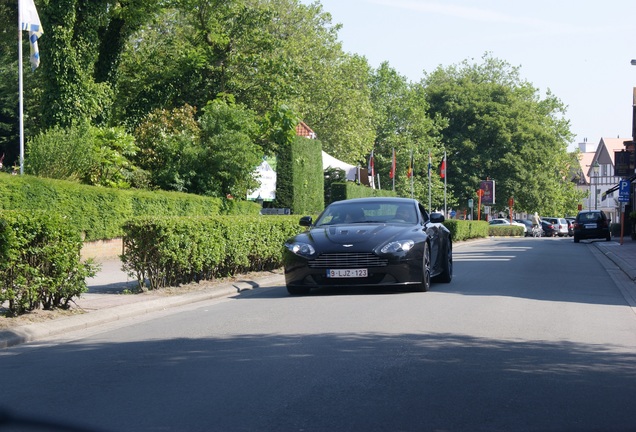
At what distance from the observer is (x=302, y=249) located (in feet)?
47.1

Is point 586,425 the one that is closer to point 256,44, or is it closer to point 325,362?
point 325,362

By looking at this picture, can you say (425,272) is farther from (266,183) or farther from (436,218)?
(266,183)

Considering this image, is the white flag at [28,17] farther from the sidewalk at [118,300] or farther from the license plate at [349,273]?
the license plate at [349,273]

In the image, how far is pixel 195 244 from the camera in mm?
15000

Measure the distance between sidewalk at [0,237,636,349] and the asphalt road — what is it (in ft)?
0.91

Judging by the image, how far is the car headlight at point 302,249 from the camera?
46.8ft

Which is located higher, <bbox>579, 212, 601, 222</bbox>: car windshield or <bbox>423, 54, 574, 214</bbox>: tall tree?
<bbox>423, 54, 574, 214</bbox>: tall tree

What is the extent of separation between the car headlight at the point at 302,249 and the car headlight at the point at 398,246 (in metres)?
1.07

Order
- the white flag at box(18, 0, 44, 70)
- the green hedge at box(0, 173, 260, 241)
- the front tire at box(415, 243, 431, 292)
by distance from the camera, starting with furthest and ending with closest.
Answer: the white flag at box(18, 0, 44, 70)
the green hedge at box(0, 173, 260, 241)
the front tire at box(415, 243, 431, 292)

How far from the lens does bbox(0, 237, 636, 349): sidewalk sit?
32.1 feet

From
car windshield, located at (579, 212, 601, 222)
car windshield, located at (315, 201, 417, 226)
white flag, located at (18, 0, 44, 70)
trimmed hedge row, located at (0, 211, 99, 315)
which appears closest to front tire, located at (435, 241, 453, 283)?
car windshield, located at (315, 201, 417, 226)

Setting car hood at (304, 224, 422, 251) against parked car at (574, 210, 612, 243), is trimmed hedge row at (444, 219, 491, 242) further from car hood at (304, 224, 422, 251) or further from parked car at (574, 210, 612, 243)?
car hood at (304, 224, 422, 251)

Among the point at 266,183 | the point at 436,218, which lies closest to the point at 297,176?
the point at 266,183

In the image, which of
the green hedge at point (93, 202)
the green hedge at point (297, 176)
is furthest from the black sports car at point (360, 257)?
the green hedge at point (297, 176)
